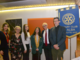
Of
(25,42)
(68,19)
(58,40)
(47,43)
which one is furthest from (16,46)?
(68,19)

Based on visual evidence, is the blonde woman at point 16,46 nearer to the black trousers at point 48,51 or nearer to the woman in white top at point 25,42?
the woman in white top at point 25,42

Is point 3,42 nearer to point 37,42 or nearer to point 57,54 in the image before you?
point 37,42

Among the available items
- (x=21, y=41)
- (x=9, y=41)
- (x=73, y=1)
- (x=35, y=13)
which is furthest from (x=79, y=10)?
(x=9, y=41)

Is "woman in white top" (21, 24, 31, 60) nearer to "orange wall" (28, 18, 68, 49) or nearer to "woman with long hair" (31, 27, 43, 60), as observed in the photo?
"woman with long hair" (31, 27, 43, 60)

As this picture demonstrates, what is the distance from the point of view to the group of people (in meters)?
1.74

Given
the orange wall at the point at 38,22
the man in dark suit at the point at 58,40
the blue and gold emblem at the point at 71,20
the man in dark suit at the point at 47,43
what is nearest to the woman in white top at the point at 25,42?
the orange wall at the point at 38,22

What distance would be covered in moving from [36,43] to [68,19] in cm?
120

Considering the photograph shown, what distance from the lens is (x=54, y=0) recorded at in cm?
181

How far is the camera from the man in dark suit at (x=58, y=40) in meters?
1.71

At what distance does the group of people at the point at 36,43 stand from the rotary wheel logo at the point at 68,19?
1.04ft

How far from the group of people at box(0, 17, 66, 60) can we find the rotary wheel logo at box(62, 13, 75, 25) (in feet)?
1.04

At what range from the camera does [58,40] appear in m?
1.75

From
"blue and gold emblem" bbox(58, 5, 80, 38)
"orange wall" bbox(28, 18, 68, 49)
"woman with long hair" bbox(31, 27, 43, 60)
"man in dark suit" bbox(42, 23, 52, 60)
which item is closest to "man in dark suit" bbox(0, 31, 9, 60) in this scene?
"woman with long hair" bbox(31, 27, 43, 60)

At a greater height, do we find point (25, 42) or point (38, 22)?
point (38, 22)
